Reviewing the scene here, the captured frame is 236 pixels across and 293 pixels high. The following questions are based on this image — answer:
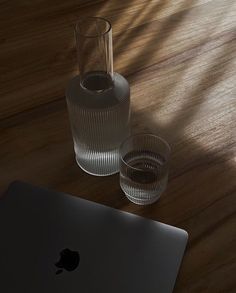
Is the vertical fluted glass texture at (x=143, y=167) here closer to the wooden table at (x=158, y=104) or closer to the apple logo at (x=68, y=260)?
the wooden table at (x=158, y=104)

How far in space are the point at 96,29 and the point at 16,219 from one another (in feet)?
1.06

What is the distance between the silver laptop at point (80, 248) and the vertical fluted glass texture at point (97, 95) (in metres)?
0.11

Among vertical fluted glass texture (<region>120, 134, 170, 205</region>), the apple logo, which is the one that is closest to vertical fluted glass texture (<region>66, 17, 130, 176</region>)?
vertical fluted glass texture (<region>120, 134, 170, 205</region>)

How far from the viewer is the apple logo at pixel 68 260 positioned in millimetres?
666

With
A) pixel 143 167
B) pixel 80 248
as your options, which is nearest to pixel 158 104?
pixel 143 167

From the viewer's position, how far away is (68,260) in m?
0.67

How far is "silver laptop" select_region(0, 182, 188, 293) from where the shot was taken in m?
0.65

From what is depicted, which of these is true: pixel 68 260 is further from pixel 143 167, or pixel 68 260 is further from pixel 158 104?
pixel 158 104

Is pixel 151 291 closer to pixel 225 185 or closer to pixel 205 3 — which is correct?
pixel 225 185

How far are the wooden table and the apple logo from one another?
0.11 metres

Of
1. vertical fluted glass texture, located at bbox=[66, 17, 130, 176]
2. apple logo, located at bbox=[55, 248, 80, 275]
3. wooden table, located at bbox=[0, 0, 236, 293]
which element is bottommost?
apple logo, located at bbox=[55, 248, 80, 275]

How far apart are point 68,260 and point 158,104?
14.7 inches

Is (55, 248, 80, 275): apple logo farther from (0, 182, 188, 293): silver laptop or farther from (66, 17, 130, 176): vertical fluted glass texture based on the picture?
(66, 17, 130, 176): vertical fluted glass texture

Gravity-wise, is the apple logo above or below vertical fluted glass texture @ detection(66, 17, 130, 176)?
below
